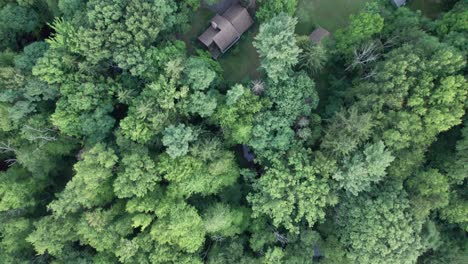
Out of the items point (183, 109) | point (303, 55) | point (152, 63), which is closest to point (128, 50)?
point (152, 63)

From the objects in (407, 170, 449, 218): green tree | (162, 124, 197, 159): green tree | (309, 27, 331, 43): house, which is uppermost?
(162, 124, 197, 159): green tree

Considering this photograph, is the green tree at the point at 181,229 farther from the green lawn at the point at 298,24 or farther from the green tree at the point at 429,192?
the green tree at the point at 429,192

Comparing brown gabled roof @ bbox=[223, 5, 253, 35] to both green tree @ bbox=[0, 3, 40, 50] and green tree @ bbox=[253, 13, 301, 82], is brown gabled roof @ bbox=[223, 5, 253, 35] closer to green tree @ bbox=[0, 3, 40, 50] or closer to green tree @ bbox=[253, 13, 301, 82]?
green tree @ bbox=[253, 13, 301, 82]

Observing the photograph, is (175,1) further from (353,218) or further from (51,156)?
(353,218)

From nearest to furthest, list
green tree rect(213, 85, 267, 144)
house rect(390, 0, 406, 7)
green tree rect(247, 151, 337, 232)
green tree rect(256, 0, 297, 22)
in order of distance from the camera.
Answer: green tree rect(247, 151, 337, 232)
green tree rect(213, 85, 267, 144)
green tree rect(256, 0, 297, 22)
house rect(390, 0, 406, 7)

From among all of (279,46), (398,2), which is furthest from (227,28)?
(398,2)

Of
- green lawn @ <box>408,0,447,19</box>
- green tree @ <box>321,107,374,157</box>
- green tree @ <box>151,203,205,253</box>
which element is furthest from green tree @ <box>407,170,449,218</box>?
green tree @ <box>151,203,205,253</box>

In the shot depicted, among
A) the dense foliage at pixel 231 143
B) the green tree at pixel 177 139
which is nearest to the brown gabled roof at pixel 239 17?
the dense foliage at pixel 231 143
